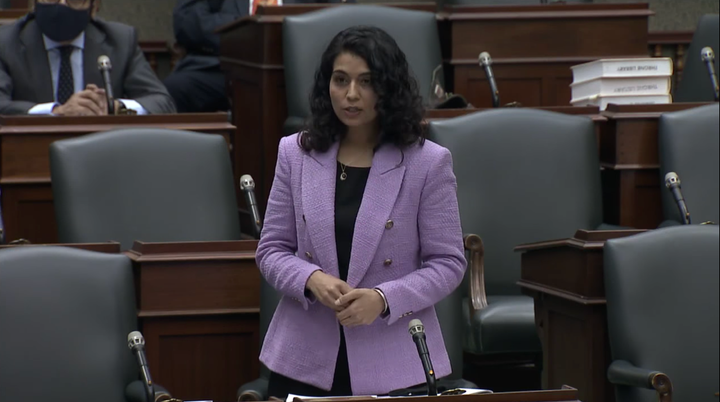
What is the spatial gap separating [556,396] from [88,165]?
4.12ft

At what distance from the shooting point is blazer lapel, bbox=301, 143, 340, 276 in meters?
1.50

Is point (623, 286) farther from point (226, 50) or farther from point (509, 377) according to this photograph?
point (226, 50)

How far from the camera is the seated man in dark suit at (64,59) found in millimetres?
2697

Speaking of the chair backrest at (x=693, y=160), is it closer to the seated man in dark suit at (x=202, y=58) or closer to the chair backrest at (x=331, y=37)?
the chair backrest at (x=331, y=37)

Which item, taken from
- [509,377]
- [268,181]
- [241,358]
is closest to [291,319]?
[241,358]

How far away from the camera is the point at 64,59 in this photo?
107 inches

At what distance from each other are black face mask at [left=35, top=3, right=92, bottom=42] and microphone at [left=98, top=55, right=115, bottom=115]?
146 mm

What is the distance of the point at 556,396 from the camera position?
1.23 metres

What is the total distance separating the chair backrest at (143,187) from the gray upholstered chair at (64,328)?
0.42 m

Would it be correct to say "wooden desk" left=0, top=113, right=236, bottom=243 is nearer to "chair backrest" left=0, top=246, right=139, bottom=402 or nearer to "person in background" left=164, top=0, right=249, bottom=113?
"chair backrest" left=0, top=246, right=139, bottom=402

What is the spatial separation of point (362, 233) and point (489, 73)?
4.08 ft

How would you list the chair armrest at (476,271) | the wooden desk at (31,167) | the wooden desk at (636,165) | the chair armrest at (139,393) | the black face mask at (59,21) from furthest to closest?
the black face mask at (59,21) → the wooden desk at (636,165) → the wooden desk at (31,167) → the chair armrest at (476,271) → the chair armrest at (139,393)

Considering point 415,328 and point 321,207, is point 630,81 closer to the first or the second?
point 321,207

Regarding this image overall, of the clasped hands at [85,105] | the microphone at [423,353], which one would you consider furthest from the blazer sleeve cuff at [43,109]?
the microphone at [423,353]
